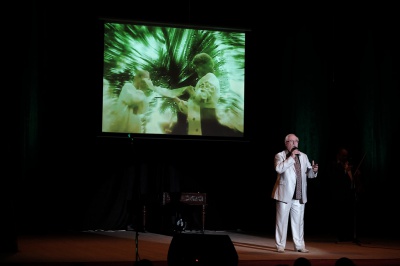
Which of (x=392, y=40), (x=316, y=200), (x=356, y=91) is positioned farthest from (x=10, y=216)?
(x=392, y=40)

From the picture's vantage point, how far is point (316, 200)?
10922 mm

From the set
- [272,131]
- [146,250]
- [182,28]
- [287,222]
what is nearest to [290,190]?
[287,222]

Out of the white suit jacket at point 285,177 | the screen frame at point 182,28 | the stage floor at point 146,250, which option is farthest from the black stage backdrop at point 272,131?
the white suit jacket at point 285,177

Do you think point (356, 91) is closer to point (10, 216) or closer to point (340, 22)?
point (340, 22)

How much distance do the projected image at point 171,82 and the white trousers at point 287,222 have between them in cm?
276

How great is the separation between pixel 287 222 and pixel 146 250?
1.71 m

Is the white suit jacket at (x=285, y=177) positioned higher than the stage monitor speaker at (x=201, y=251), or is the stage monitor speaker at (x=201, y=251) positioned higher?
the white suit jacket at (x=285, y=177)

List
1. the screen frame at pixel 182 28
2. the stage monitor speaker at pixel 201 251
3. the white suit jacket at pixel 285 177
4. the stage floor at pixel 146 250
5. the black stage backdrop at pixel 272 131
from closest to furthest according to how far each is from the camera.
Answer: the stage monitor speaker at pixel 201 251
the stage floor at pixel 146 250
the white suit jacket at pixel 285 177
the screen frame at pixel 182 28
the black stage backdrop at pixel 272 131

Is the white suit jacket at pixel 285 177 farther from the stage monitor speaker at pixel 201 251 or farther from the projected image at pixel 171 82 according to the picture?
the stage monitor speaker at pixel 201 251

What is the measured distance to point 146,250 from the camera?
7.64m

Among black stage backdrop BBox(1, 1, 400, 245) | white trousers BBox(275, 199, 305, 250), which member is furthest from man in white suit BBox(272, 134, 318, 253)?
black stage backdrop BBox(1, 1, 400, 245)

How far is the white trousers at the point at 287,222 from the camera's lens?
299 inches

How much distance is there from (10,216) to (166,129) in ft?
11.0

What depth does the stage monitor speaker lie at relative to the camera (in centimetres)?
405
